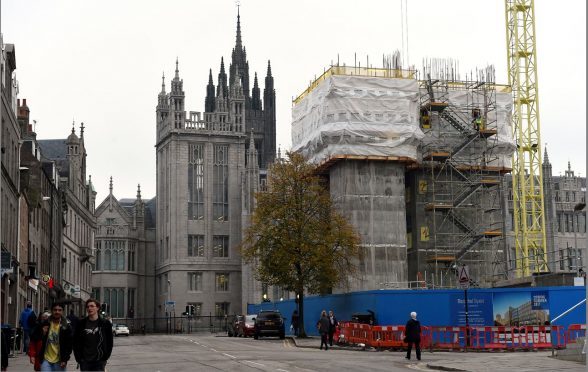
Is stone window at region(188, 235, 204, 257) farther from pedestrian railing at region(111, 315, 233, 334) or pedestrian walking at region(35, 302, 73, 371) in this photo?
pedestrian walking at region(35, 302, 73, 371)

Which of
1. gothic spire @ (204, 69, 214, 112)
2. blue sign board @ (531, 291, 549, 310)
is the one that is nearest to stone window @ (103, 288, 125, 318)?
gothic spire @ (204, 69, 214, 112)

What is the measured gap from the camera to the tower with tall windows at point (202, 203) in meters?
105

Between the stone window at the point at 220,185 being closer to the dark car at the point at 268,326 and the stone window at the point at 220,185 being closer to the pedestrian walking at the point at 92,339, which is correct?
the dark car at the point at 268,326

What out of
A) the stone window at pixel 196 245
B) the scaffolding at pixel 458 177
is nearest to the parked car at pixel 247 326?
the scaffolding at pixel 458 177

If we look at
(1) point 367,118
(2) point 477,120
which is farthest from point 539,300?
(2) point 477,120

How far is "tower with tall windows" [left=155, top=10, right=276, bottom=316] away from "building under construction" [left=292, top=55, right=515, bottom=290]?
30.5 metres

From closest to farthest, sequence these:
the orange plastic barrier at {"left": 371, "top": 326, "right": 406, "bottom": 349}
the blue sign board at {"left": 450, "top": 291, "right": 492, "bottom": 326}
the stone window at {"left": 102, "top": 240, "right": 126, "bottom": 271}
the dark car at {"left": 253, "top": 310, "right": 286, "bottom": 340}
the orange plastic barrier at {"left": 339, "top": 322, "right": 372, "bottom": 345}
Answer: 1. the orange plastic barrier at {"left": 371, "top": 326, "right": 406, "bottom": 349}
2. the blue sign board at {"left": 450, "top": 291, "right": 492, "bottom": 326}
3. the orange plastic barrier at {"left": 339, "top": 322, "right": 372, "bottom": 345}
4. the dark car at {"left": 253, "top": 310, "right": 286, "bottom": 340}
5. the stone window at {"left": 102, "top": 240, "right": 126, "bottom": 271}

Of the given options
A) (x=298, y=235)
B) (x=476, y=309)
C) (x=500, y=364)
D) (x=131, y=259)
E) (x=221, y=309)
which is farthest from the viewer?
(x=131, y=259)

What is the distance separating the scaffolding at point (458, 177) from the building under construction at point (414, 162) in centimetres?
9

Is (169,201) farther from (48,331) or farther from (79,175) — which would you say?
(48,331)

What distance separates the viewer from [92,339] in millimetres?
14016

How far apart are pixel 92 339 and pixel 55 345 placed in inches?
37.9

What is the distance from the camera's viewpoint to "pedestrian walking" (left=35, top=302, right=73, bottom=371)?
48.1 feet

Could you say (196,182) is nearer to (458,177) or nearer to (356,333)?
(458,177)
